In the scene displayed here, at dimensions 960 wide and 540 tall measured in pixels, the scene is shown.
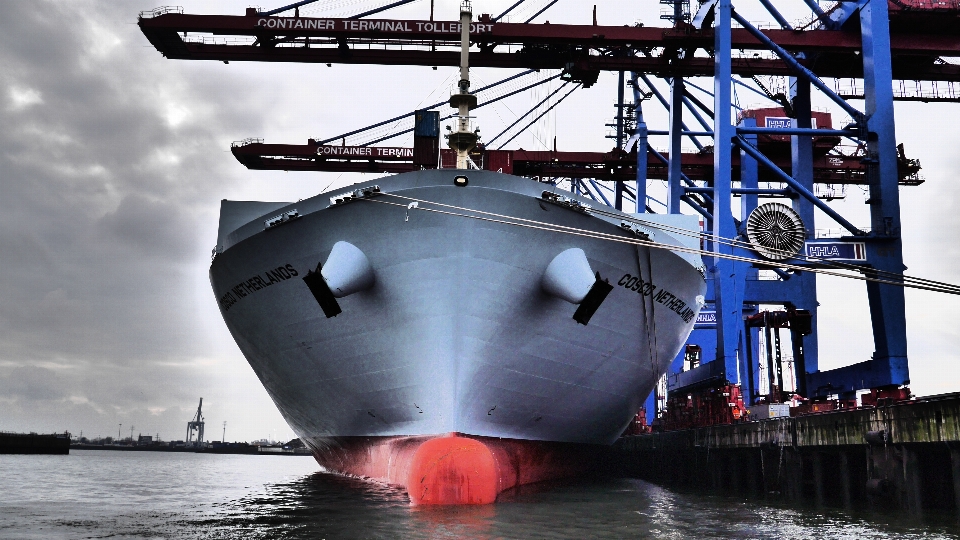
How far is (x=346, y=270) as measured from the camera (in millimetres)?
12102

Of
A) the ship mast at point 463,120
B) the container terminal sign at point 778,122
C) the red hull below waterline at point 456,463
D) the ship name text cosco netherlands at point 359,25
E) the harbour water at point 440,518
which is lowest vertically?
the harbour water at point 440,518

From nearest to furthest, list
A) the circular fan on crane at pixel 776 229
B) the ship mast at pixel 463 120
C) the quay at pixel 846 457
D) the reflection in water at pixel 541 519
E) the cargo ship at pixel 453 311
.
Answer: the reflection in water at pixel 541 519
the quay at pixel 846 457
the cargo ship at pixel 453 311
the ship mast at pixel 463 120
the circular fan on crane at pixel 776 229

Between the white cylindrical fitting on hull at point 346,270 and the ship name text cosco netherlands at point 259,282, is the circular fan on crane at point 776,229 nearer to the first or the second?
the white cylindrical fitting on hull at point 346,270

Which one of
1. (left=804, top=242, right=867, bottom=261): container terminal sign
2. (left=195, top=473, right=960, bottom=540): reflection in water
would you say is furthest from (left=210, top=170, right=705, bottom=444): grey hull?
(left=804, top=242, right=867, bottom=261): container terminal sign

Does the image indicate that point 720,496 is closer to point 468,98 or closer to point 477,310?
point 477,310

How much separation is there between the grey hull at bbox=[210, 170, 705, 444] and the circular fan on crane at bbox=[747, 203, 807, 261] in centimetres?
648

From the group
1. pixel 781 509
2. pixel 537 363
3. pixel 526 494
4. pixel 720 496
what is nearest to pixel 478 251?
pixel 537 363

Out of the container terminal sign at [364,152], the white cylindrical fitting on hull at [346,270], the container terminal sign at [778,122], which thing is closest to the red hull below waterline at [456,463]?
the white cylindrical fitting on hull at [346,270]

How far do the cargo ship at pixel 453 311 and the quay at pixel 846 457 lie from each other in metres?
3.40

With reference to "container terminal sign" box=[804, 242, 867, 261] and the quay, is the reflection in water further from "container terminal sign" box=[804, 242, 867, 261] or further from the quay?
"container terminal sign" box=[804, 242, 867, 261]

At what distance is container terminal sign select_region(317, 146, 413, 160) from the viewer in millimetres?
33781

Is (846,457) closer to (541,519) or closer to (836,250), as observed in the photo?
(541,519)

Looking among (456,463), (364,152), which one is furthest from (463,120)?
(364,152)

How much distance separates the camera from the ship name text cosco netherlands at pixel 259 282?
44.4 ft
